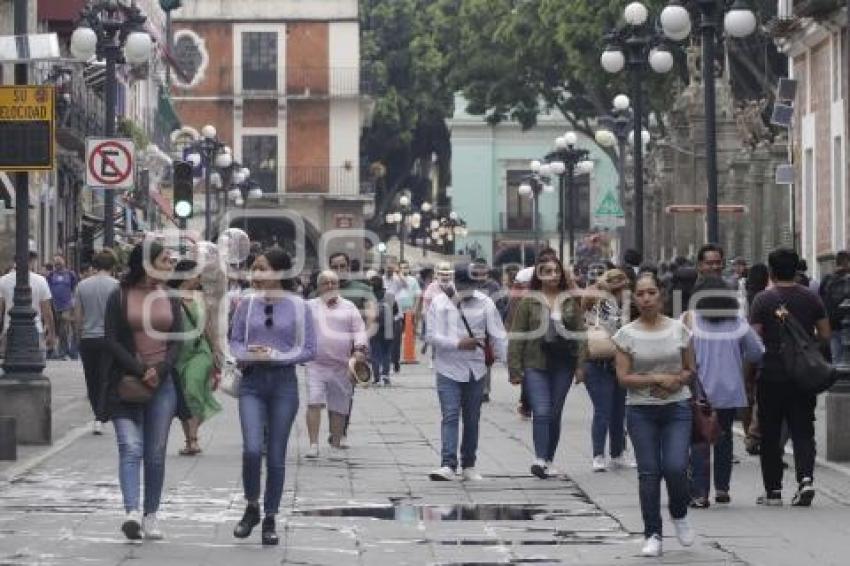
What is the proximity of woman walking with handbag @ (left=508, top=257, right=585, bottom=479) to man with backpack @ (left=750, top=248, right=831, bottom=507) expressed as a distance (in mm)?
2403

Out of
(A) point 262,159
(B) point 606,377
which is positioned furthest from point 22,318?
(A) point 262,159

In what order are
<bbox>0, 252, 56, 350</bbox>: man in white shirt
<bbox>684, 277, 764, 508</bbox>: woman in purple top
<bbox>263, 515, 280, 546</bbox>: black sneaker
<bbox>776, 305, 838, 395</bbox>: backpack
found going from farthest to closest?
<bbox>0, 252, 56, 350</bbox>: man in white shirt → <bbox>684, 277, 764, 508</bbox>: woman in purple top → <bbox>776, 305, 838, 395</bbox>: backpack → <bbox>263, 515, 280, 546</bbox>: black sneaker

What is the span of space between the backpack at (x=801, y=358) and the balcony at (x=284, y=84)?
67919 millimetres

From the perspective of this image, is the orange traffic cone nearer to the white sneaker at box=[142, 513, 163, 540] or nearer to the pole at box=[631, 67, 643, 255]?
the pole at box=[631, 67, 643, 255]

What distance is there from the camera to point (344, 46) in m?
84.9

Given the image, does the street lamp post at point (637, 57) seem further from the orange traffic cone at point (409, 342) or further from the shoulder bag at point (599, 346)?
the shoulder bag at point (599, 346)

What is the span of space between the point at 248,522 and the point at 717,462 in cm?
382

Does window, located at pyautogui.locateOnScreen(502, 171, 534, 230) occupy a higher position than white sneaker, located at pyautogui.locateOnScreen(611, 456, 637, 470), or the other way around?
window, located at pyautogui.locateOnScreen(502, 171, 534, 230)

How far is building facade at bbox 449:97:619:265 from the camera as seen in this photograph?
104 m

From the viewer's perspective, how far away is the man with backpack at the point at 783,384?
16.3m

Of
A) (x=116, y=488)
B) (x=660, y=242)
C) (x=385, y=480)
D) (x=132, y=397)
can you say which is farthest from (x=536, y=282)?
(x=660, y=242)

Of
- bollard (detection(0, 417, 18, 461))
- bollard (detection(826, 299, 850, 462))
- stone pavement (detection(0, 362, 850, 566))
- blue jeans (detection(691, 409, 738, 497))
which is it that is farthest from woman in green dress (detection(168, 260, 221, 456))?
blue jeans (detection(691, 409, 738, 497))

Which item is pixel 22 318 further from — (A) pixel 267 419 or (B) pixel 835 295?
(B) pixel 835 295

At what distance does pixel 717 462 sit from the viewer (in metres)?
16.5
